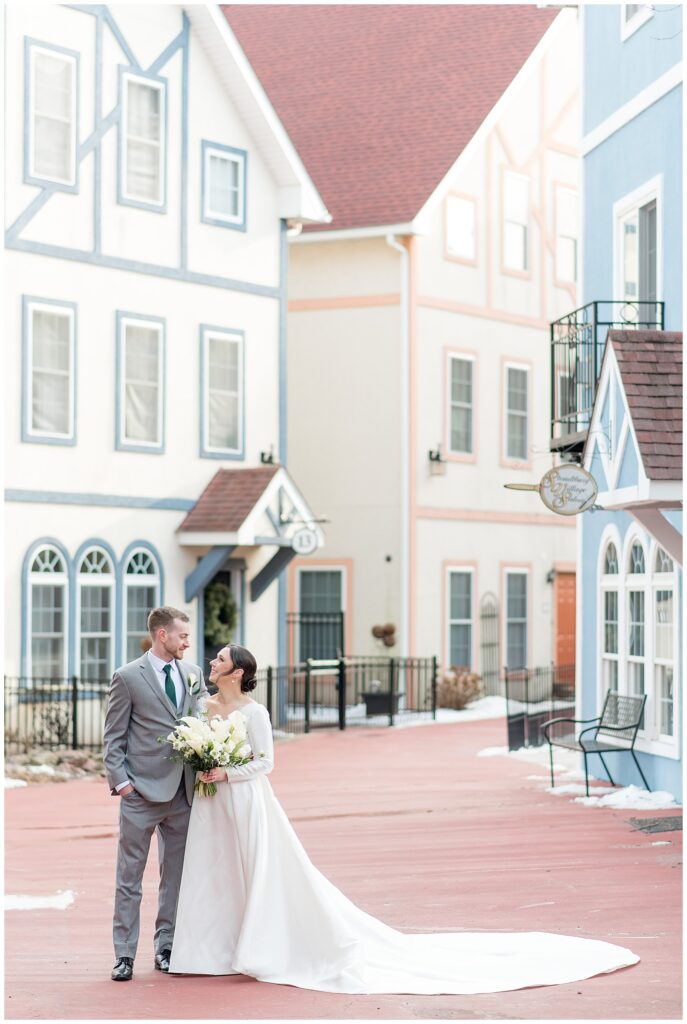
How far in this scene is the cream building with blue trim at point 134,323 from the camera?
830 inches

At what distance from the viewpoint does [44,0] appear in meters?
21.4

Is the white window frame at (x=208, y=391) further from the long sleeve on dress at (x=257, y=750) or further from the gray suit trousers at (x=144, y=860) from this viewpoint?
the gray suit trousers at (x=144, y=860)

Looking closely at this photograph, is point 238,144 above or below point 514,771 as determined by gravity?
above

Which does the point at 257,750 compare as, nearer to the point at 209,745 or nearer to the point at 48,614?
the point at 209,745

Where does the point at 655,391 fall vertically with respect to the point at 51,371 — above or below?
below

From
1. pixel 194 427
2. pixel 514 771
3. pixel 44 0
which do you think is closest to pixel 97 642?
pixel 194 427

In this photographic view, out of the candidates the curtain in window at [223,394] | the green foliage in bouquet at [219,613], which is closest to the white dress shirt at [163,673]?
the green foliage in bouquet at [219,613]

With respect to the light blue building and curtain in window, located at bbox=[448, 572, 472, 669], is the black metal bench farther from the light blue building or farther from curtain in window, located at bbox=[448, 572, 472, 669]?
curtain in window, located at bbox=[448, 572, 472, 669]

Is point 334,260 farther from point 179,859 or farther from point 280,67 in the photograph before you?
point 179,859

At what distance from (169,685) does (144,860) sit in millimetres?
Answer: 906

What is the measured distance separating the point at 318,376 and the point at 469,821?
15.0 metres

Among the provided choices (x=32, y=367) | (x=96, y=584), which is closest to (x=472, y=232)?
(x=32, y=367)

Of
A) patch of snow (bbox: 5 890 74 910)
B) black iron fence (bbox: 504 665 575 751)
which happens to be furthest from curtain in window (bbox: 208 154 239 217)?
patch of snow (bbox: 5 890 74 910)

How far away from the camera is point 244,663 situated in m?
8.70
